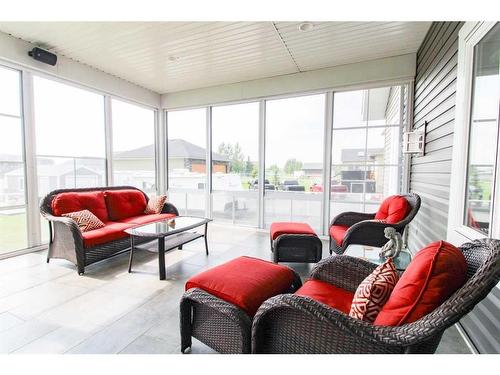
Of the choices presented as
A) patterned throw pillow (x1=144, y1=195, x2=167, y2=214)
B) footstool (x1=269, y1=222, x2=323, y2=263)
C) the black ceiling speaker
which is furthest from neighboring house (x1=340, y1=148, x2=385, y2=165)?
the black ceiling speaker

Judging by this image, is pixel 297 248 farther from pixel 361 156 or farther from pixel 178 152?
pixel 178 152

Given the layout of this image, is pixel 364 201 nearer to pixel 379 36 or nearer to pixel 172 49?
pixel 379 36

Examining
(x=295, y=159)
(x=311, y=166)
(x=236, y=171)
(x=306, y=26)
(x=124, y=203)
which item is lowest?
(x=124, y=203)

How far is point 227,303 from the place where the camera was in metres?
1.46

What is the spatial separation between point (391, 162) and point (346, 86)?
1481mm

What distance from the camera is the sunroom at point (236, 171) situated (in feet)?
5.52

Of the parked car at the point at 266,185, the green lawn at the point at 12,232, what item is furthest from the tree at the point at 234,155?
the green lawn at the point at 12,232

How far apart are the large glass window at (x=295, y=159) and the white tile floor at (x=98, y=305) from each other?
62.8 inches

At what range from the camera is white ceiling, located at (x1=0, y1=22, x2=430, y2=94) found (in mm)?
3150

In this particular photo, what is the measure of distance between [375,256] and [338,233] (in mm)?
875

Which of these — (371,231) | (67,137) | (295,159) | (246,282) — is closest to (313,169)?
(295,159)

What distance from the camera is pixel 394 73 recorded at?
13.0 feet
